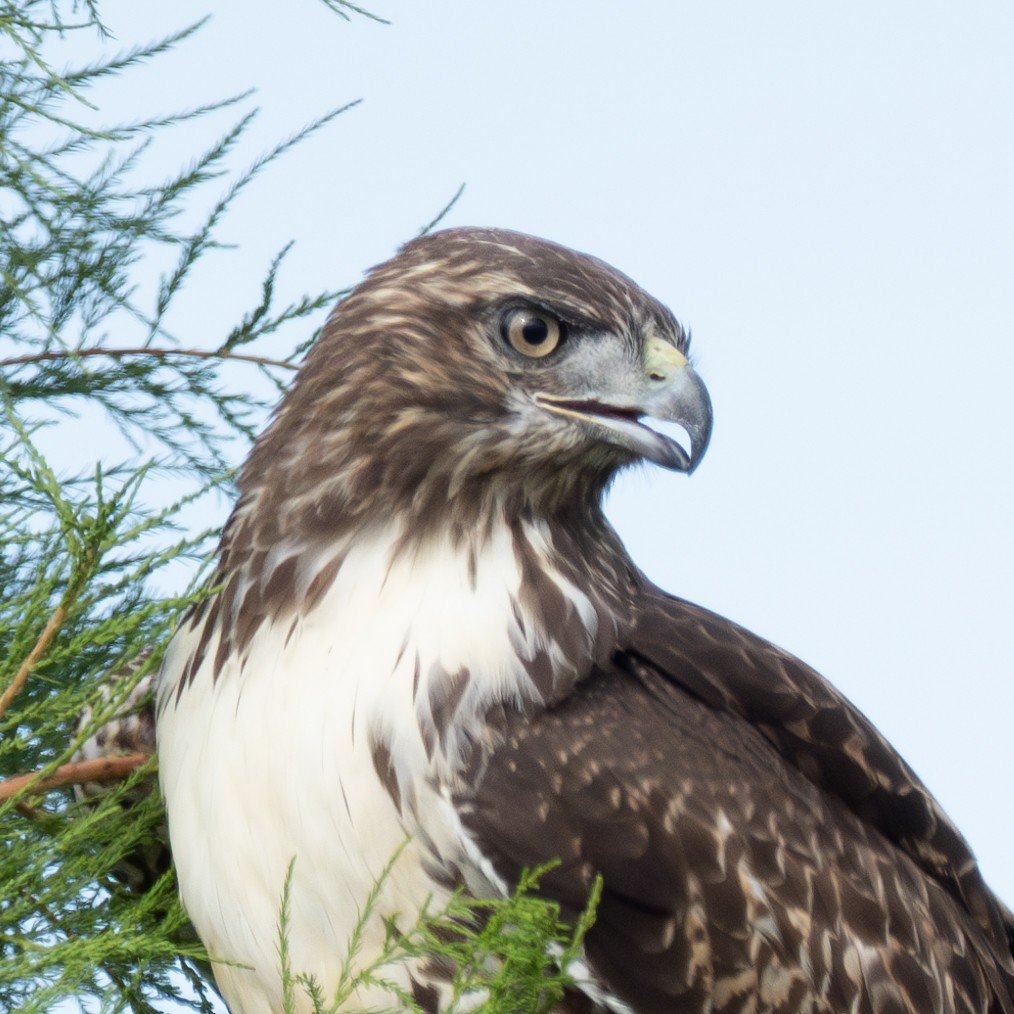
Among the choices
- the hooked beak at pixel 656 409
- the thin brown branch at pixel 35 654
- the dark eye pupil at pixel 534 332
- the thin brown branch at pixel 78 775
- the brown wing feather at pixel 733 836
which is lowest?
the brown wing feather at pixel 733 836

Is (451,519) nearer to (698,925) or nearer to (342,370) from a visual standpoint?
(342,370)

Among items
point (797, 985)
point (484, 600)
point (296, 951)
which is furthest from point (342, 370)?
point (797, 985)

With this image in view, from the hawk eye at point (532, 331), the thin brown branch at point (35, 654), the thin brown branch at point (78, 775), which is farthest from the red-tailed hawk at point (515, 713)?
the thin brown branch at point (35, 654)

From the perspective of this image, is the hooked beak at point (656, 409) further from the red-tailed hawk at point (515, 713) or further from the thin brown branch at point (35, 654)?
the thin brown branch at point (35, 654)

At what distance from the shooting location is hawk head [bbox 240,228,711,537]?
11.6ft

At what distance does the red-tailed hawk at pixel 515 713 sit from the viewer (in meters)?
3.16

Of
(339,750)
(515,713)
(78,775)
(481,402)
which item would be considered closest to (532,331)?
(481,402)

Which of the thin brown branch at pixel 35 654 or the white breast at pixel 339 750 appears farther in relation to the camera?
the white breast at pixel 339 750

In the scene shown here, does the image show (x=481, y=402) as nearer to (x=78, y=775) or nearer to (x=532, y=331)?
(x=532, y=331)

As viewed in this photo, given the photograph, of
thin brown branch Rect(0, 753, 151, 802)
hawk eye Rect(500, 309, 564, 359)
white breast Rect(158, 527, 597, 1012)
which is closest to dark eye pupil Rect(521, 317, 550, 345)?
hawk eye Rect(500, 309, 564, 359)

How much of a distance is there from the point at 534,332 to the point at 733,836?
1173 millimetres

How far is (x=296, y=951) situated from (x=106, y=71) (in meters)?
2.27

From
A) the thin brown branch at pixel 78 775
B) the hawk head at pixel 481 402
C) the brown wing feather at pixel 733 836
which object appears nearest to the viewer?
the thin brown branch at pixel 78 775

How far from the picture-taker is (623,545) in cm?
388
